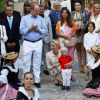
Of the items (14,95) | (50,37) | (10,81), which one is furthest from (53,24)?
(14,95)

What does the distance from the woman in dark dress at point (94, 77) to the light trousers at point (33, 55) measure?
1130 mm

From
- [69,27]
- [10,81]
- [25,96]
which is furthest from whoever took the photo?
[69,27]

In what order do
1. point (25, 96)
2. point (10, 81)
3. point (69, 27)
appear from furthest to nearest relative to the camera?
point (69, 27) → point (10, 81) → point (25, 96)

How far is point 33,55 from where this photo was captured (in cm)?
953

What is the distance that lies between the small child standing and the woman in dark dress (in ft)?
1.49

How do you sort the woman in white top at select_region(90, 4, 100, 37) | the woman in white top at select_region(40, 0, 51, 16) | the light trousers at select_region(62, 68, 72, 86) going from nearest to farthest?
the light trousers at select_region(62, 68, 72, 86), the woman in white top at select_region(90, 4, 100, 37), the woman in white top at select_region(40, 0, 51, 16)

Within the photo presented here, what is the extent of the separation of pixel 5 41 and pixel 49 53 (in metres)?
1.11

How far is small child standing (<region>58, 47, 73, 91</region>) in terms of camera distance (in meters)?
9.31

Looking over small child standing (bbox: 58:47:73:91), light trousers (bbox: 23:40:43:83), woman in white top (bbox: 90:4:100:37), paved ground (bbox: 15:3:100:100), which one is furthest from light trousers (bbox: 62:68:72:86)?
woman in white top (bbox: 90:4:100:37)

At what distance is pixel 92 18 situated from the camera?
33.5 feet

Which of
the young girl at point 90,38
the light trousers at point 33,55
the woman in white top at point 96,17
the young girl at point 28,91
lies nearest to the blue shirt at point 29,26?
the light trousers at point 33,55

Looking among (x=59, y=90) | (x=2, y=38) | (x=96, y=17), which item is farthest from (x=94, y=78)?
(x=2, y=38)

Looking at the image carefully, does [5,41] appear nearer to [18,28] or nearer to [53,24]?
[18,28]

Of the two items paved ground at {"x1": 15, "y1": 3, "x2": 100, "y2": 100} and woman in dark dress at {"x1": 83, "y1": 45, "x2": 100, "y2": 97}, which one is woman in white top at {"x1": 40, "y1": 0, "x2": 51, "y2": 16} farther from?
woman in dark dress at {"x1": 83, "y1": 45, "x2": 100, "y2": 97}
